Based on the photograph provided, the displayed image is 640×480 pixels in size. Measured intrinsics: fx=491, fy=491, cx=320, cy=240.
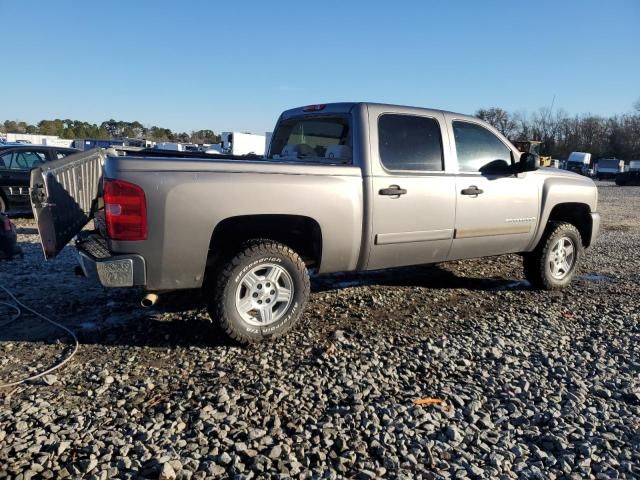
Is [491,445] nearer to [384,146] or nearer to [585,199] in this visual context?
[384,146]

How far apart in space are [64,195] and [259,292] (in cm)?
192

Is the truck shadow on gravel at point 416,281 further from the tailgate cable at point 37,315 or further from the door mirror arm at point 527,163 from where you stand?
the tailgate cable at point 37,315

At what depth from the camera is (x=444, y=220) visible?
475 centimetres

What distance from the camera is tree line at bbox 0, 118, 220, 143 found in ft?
261

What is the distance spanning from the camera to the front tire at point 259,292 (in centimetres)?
378

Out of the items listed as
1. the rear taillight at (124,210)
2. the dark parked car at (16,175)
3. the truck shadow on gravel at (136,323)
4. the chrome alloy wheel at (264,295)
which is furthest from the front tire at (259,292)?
the dark parked car at (16,175)

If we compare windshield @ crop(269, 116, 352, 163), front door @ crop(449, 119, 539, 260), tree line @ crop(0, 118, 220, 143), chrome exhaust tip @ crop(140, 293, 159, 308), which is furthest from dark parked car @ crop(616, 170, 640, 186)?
tree line @ crop(0, 118, 220, 143)

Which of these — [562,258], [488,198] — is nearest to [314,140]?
[488,198]

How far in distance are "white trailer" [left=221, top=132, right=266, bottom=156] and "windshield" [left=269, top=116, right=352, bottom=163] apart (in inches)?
1148

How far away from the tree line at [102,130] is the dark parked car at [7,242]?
68.8m

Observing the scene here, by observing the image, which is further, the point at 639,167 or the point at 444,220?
the point at 639,167

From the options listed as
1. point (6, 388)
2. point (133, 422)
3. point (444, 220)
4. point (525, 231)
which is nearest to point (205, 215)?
point (133, 422)

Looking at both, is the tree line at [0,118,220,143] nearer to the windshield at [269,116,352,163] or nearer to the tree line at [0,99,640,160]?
the tree line at [0,99,640,160]

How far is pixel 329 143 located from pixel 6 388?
133 inches
